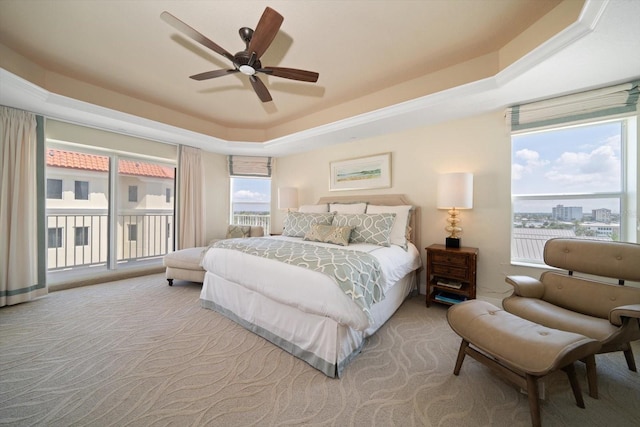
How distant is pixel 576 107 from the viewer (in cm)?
229

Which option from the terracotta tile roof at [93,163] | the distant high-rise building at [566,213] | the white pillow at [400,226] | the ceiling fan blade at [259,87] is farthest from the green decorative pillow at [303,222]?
the terracotta tile roof at [93,163]

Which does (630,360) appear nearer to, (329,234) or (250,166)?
(329,234)

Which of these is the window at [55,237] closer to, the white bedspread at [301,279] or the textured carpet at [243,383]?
the textured carpet at [243,383]

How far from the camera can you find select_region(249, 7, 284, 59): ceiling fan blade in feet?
4.95

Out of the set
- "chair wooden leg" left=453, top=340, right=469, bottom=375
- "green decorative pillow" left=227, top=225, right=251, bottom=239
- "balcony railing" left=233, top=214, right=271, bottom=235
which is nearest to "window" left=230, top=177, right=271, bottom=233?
"balcony railing" left=233, top=214, right=271, bottom=235

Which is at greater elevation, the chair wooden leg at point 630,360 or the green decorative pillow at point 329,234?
the green decorative pillow at point 329,234

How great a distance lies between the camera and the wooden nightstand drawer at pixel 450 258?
256 centimetres

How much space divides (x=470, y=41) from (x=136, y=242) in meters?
5.94

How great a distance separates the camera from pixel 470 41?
2.11 metres

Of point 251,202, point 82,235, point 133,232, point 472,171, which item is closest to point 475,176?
point 472,171

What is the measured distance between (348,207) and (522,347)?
2507 mm

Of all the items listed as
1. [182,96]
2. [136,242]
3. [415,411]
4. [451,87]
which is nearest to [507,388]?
[415,411]

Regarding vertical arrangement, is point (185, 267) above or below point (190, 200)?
below

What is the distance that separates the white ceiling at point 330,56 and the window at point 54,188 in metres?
1.07
